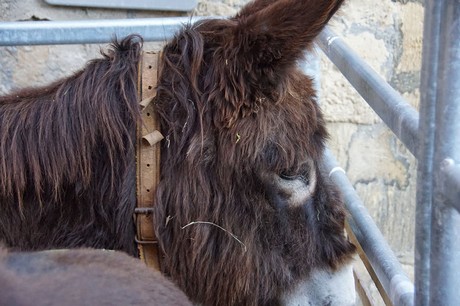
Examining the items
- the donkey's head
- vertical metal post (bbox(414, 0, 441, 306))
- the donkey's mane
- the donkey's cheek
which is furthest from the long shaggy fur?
vertical metal post (bbox(414, 0, 441, 306))

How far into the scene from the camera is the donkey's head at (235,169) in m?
1.84

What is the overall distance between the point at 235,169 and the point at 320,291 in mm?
413

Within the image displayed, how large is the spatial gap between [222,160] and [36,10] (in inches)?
63.9

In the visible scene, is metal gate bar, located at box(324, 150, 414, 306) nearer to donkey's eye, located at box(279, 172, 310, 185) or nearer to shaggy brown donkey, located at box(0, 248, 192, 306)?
donkey's eye, located at box(279, 172, 310, 185)

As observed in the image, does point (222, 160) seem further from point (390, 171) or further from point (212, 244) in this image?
point (390, 171)

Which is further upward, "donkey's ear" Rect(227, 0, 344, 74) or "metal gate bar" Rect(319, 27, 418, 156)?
"donkey's ear" Rect(227, 0, 344, 74)

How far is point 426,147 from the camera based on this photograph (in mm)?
1101

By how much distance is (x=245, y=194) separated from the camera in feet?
6.12

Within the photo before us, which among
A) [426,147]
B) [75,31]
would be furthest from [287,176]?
[75,31]

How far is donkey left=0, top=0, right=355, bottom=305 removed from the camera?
6.02 feet

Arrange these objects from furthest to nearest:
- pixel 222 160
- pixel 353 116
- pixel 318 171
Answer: pixel 353 116 → pixel 318 171 → pixel 222 160

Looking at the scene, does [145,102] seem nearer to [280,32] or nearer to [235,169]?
[235,169]

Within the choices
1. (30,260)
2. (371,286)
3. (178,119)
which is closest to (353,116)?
(371,286)

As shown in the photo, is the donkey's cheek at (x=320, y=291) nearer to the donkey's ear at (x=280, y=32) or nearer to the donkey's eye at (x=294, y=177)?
the donkey's eye at (x=294, y=177)
